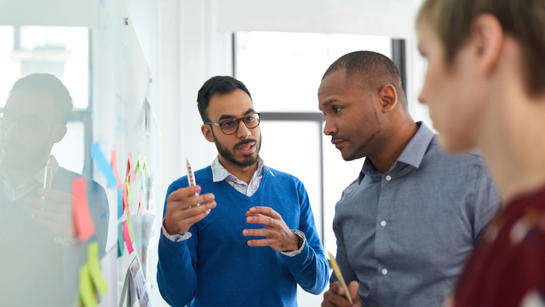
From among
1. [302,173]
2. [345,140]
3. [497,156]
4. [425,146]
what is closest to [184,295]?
[345,140]

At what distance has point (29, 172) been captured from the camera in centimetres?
66

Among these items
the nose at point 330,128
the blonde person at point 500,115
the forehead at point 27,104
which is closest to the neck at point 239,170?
the nose at point 330,128

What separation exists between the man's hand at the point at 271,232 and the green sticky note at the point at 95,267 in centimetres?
49

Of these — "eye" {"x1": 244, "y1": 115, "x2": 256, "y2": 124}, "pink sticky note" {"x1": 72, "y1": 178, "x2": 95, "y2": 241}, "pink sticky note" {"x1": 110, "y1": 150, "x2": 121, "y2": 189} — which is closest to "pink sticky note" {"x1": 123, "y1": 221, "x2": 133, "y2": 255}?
"pink sticky note" {"x1": 110, "y1": 150, "x2": 121, "y2": 189}

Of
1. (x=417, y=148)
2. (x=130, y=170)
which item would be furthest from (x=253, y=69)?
(x=417, y=148)

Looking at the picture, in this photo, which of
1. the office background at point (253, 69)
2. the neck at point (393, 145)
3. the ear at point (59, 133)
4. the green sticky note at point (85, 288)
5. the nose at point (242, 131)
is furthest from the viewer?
the office background at point (253, 69)

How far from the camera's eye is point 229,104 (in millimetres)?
1707

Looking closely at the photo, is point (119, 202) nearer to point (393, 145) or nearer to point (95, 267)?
point (95, 267)

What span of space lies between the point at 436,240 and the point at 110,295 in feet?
2.59

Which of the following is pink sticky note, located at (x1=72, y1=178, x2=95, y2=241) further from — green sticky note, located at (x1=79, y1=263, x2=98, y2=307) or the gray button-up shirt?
the gray button-up shirt

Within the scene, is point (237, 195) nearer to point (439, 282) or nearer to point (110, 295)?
point (110, 295)

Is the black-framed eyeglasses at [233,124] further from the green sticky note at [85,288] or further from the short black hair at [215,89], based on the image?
the green sticky note at [85,288]

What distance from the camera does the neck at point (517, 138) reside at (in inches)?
17.0

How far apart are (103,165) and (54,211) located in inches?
12.9
